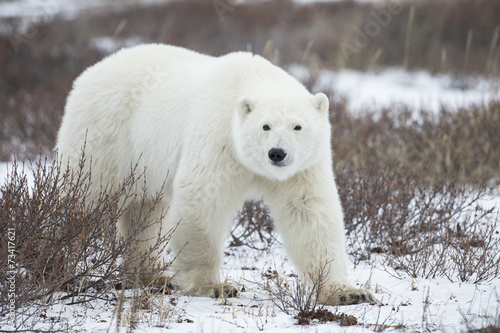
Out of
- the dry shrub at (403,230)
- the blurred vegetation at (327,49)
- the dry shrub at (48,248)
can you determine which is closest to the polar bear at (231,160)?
the dry shrub at (48,248)

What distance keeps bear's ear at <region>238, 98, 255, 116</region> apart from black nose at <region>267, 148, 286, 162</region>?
34cm

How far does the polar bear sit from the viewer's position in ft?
10.2

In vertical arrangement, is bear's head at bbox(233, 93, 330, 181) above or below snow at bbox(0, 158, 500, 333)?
above

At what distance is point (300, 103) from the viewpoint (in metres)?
3.24

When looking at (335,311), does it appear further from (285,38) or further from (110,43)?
(285,38)

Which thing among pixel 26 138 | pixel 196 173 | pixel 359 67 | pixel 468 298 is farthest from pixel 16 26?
pixel 468 298

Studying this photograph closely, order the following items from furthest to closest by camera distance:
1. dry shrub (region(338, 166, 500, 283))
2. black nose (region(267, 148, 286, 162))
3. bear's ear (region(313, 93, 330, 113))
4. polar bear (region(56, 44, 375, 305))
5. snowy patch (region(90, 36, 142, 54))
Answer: snowy patch (region(90, 36, 142, 54)) < dry shrub (region(338, 166, 500, 283)) < bear's ear (region(313, 93, 330, 113)) < polar bear (region(56, 44, 375, 305)) < black nose (region(267, 148, 286, 162))

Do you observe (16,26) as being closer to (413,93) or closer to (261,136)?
(413,93)

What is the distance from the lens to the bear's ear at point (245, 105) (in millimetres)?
3176

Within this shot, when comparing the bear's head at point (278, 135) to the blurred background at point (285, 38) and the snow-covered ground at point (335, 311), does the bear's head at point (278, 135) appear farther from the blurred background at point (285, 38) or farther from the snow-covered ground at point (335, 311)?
the blurred background at point (285, 38)

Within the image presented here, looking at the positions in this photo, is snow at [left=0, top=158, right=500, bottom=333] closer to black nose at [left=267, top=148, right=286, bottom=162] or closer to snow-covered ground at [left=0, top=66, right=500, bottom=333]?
snow-covered ground at [left=0, top=66, right=500, bottom=333]

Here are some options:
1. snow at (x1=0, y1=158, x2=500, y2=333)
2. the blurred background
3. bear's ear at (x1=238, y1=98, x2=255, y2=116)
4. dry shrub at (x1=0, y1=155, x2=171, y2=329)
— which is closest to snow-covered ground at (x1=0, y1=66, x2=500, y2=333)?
snow at (x1=0, y1=158, x2=500, y2=333)

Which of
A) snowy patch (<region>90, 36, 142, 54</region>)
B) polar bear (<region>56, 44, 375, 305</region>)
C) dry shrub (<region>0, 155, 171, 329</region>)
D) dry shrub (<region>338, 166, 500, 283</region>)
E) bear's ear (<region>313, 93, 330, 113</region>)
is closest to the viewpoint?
dry shrub (<region>0, 155, 171, 329</region>)

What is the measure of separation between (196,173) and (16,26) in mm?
10919
